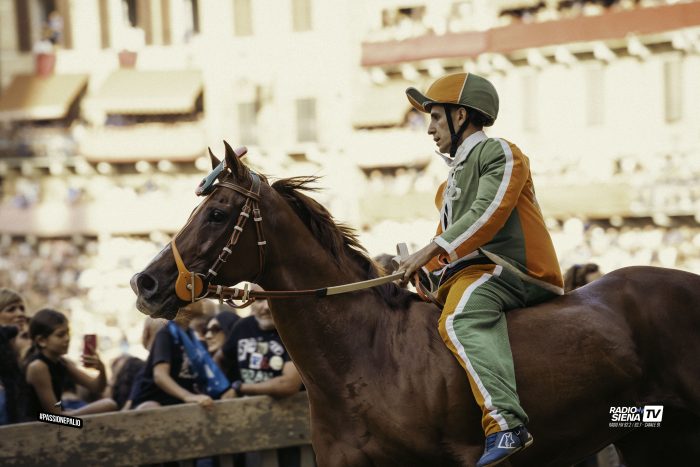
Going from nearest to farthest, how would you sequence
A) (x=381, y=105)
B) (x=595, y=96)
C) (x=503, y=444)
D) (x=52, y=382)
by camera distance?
1. (x=503, y=444)
2. (x=52, y=382)
3. (x=595, y=96)
4. (x=381, y=105)

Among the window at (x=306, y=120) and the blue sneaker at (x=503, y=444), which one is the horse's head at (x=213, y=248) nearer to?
the blue sneaker at (x=503, y=444)

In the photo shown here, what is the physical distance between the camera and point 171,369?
6.70 m

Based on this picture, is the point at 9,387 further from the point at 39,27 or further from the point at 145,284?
the point at 39,27

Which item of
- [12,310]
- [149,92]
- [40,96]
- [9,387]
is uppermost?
[40,96]

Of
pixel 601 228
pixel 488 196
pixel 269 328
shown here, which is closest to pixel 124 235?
pixel 601 228

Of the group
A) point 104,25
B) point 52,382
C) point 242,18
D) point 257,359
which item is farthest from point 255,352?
point 104,25

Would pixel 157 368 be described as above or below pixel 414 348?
below

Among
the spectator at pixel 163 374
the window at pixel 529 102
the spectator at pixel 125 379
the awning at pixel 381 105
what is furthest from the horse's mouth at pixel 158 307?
the awning at pixel 381 105

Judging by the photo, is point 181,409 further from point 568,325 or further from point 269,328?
point 568,325

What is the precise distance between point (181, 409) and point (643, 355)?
254 centimetres

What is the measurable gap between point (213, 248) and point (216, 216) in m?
0.15

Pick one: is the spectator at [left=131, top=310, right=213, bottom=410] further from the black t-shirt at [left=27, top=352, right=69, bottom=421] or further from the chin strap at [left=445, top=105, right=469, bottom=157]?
the chin strap at [left=445, top=105, right=469, bottom=157]

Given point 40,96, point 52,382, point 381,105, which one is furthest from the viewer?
point 40,96

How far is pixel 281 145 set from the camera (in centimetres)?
3678
